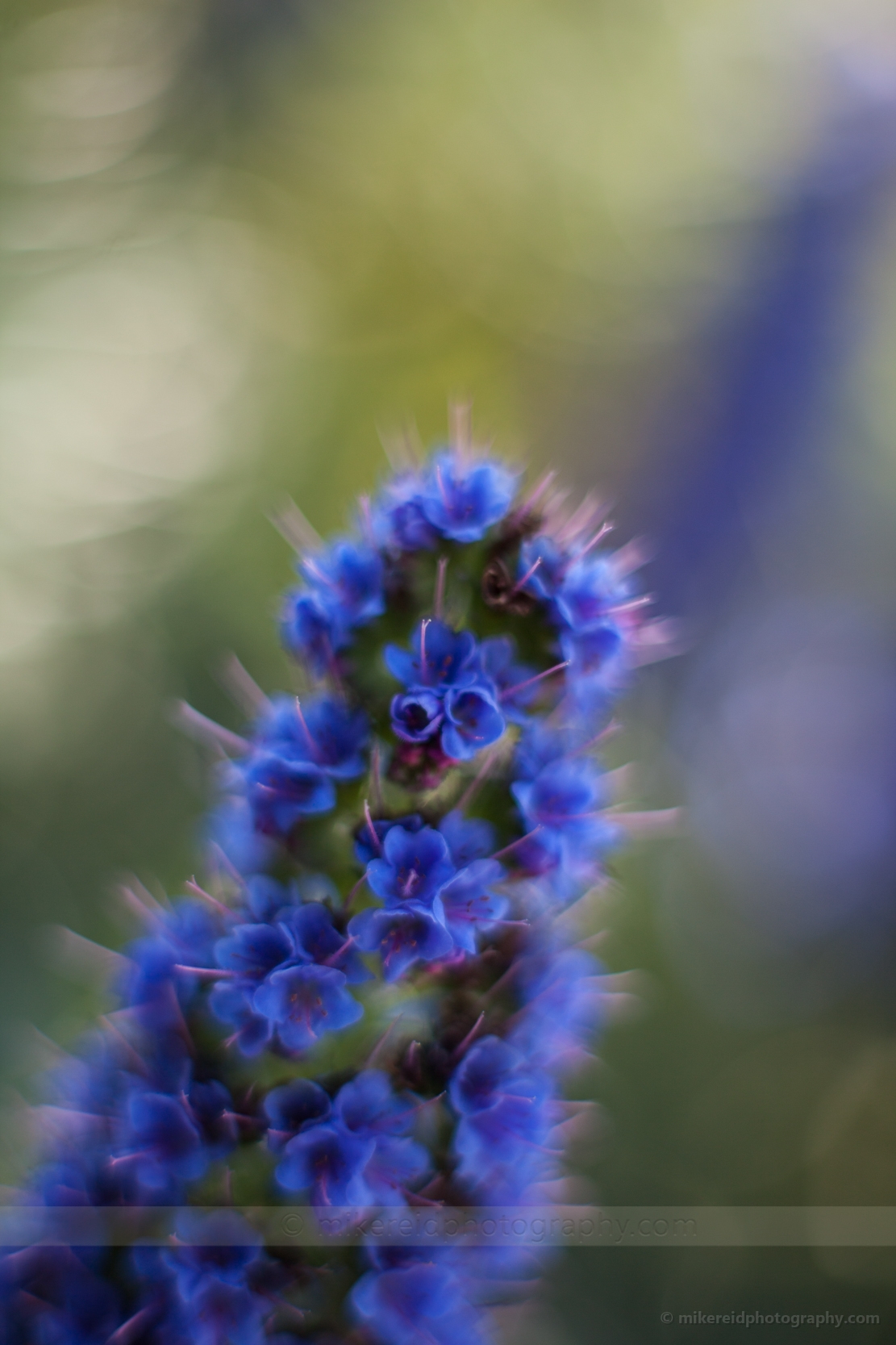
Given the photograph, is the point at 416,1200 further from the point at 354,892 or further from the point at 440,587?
the point at 440,587

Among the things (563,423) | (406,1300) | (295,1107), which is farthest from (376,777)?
(563,423)

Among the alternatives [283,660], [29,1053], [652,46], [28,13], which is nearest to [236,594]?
[283,660]

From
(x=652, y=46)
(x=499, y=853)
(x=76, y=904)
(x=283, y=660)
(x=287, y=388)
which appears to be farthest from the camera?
(x=652, y=46)

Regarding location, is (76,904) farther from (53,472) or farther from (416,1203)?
Result: (416,1203)

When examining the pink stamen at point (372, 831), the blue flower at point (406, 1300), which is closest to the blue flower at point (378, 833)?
the pink stamen at point (372, 831)

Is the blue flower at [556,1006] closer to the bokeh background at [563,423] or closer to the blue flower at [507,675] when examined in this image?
the blue flower at [507,675]

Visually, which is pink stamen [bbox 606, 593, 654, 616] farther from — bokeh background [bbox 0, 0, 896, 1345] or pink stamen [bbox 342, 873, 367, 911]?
bokeh background [bbox 0, 0, 896, 1345]
